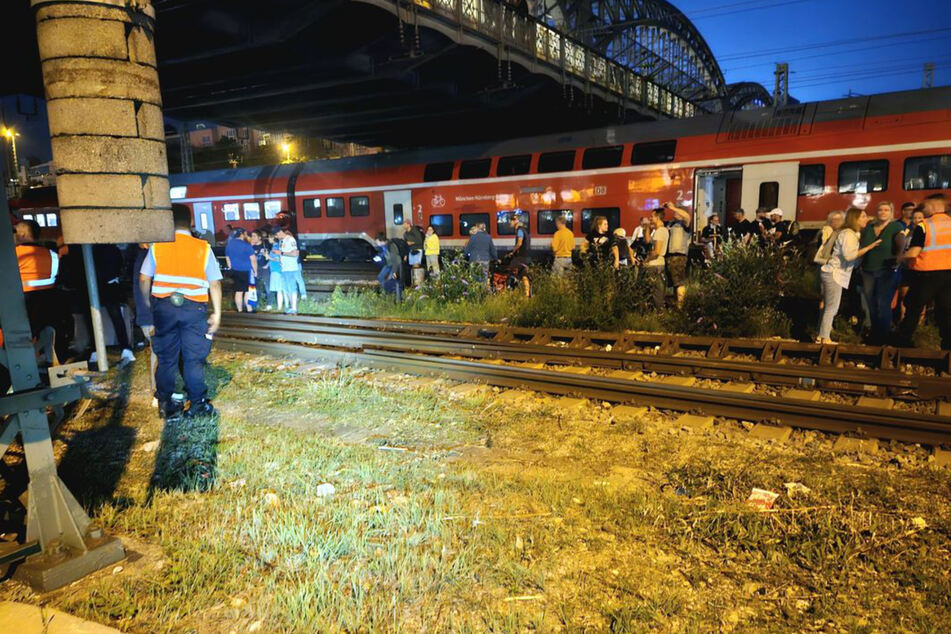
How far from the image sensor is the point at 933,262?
6949 millimetres

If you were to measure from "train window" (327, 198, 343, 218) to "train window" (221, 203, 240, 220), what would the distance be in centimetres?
510

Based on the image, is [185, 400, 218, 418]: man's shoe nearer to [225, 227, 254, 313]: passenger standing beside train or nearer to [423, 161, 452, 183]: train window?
[225, 227, 254, 313]: passenger standing beside train

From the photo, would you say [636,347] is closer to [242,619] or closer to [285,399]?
[285,399]

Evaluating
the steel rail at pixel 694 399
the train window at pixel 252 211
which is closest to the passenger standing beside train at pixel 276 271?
the steel rail at pixel 694 399

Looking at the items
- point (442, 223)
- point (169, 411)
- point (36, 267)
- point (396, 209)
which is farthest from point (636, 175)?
point (36, 267)

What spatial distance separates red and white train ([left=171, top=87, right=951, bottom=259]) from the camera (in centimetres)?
1219

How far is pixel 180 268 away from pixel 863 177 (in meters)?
13.0

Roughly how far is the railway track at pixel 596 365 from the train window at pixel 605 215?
7507 millimetres

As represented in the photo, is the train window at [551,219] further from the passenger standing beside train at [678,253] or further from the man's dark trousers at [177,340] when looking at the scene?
the man's dark trousers at [177,340]

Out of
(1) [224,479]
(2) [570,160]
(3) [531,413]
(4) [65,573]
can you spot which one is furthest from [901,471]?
(2) [570,160]

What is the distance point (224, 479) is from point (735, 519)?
367 centimetres

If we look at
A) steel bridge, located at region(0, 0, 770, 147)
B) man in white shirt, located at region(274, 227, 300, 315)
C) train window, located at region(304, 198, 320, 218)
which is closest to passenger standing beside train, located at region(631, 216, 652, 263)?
man in white shirt, located at region(274, 227, 300, 315)

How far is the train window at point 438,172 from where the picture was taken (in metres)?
18.8

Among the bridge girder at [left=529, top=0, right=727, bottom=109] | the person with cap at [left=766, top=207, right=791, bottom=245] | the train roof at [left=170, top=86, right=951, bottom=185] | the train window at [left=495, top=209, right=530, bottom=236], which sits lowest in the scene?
the person with cap at [left=766, top=207, right=791, bottom=245]
